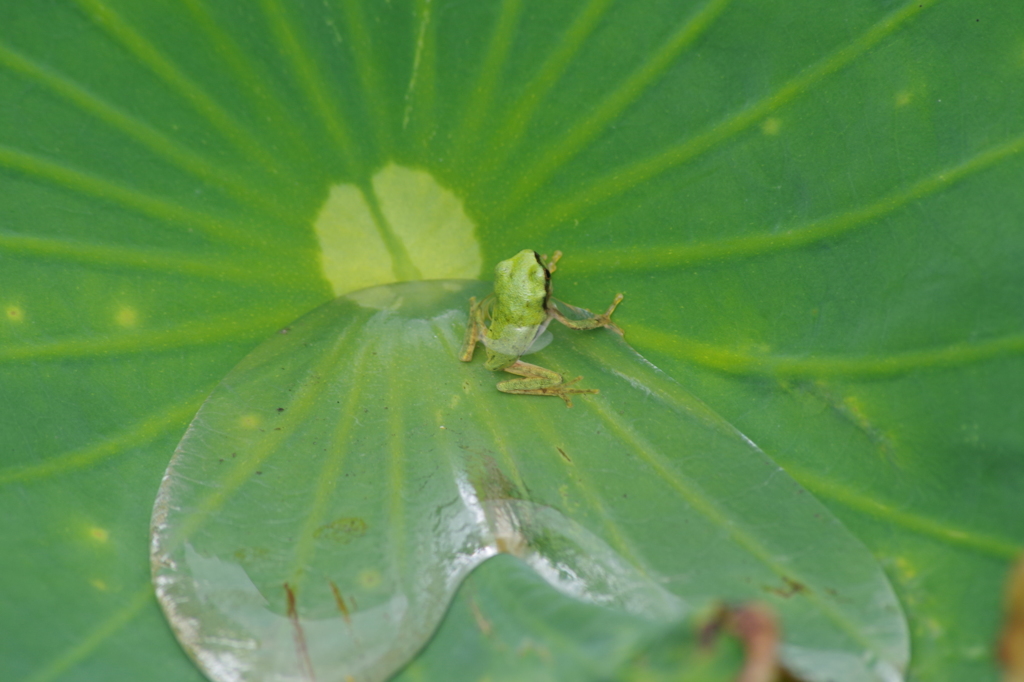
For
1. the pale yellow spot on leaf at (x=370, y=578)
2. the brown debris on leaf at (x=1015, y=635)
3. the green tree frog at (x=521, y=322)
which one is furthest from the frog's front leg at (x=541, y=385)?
the brown debris on leaf at (x=1015, y=635)

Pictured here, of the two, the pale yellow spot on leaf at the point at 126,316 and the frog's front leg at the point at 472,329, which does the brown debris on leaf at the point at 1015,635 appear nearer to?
the frog's front leg at the point at 472,329

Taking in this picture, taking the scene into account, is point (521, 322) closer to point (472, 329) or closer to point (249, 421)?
point (472, 329)

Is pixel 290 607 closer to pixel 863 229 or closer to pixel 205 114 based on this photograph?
pixel 205 114

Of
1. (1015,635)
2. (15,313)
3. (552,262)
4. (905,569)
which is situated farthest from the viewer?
(552,262)

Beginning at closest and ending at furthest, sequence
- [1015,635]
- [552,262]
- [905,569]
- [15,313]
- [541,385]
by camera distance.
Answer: [1015,635] → [905,569] → [15,313] → [541,385] → [552,262]

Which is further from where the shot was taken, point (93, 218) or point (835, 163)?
point (93, 218)

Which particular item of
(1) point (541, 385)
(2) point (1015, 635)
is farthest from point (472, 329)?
(2) point (1015, 635)

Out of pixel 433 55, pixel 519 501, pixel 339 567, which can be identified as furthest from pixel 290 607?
pixel 433 55
